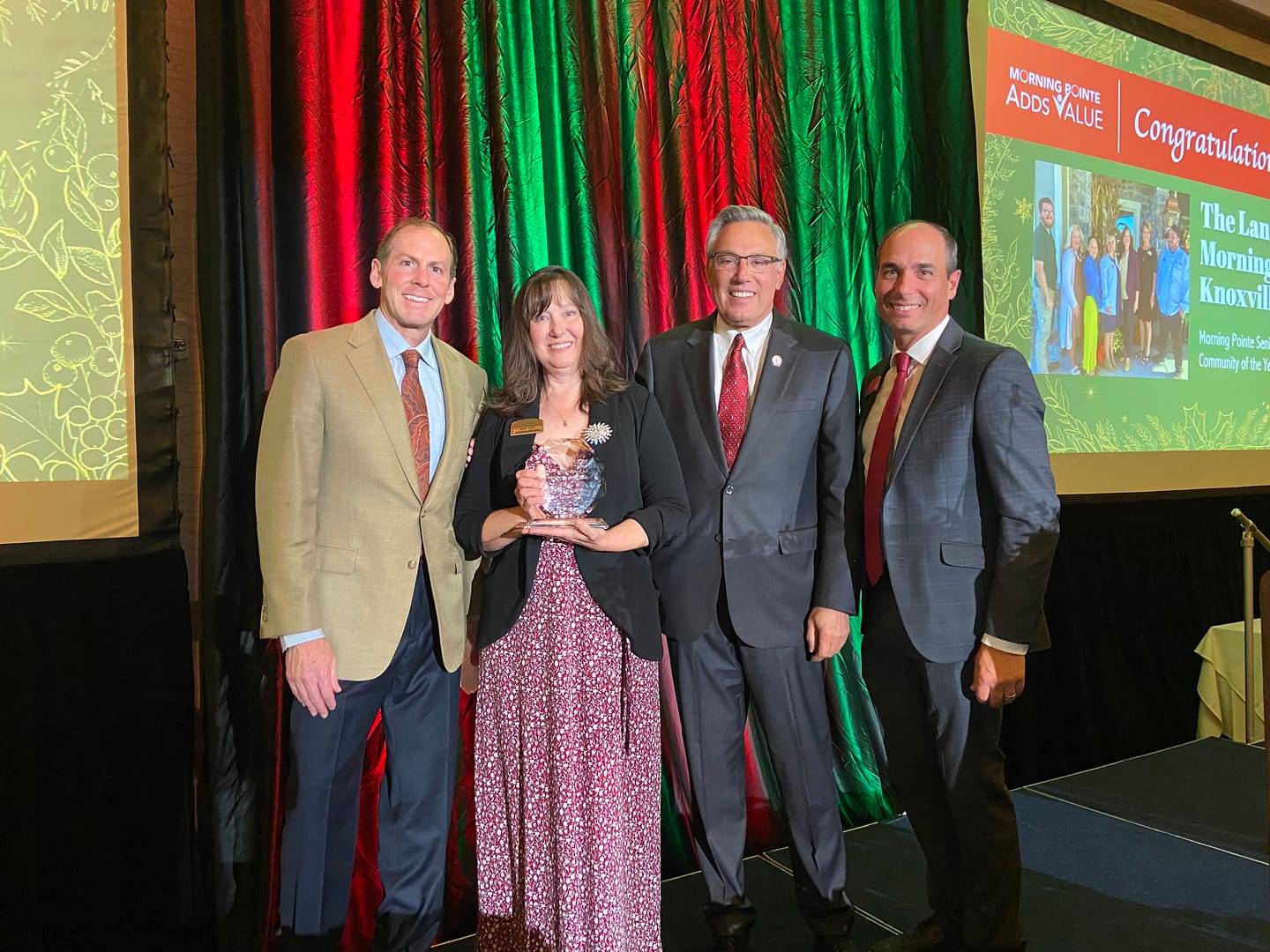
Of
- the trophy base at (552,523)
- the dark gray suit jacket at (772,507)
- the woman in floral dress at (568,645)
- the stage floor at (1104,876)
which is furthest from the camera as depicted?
the stage floor at (1104,876)

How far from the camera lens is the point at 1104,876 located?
2.72 metres

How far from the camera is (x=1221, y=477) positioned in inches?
186

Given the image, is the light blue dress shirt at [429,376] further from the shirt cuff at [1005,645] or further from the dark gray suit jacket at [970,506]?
the shirt cuff at [1005,645]

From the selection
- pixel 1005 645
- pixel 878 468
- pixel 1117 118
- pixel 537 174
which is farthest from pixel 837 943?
pixel 1117 118

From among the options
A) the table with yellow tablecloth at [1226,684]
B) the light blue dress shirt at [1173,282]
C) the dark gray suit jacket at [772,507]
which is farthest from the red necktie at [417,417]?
the light blue dress shirt at [1173,282]

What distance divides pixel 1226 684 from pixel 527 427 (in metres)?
3.49

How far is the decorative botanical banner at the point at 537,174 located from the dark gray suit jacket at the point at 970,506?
102 centimetres

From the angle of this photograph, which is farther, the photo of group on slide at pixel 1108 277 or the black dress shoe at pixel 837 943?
the photo of group on slide at pixel 1108 277

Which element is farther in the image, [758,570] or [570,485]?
[758,570]

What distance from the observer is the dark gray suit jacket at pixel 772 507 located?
2.14 metres

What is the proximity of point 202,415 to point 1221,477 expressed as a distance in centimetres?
468

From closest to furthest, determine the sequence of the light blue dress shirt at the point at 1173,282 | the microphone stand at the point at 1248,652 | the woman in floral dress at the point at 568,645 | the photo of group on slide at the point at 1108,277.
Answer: the woman in floral dress at the point at 568,645 < the microphone stand at the point at 1248,652 < the photo of group on slide at the point at 1108,277 < the light blue dress shirt at the point at 1173,282

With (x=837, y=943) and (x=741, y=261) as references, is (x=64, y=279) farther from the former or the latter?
(x=837, y=943)

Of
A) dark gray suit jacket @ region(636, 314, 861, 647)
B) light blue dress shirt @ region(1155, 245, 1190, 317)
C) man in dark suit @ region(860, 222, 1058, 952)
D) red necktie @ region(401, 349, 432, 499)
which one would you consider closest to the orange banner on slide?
light blue dress shirt @ region(1155, 245, 1190, 317)
